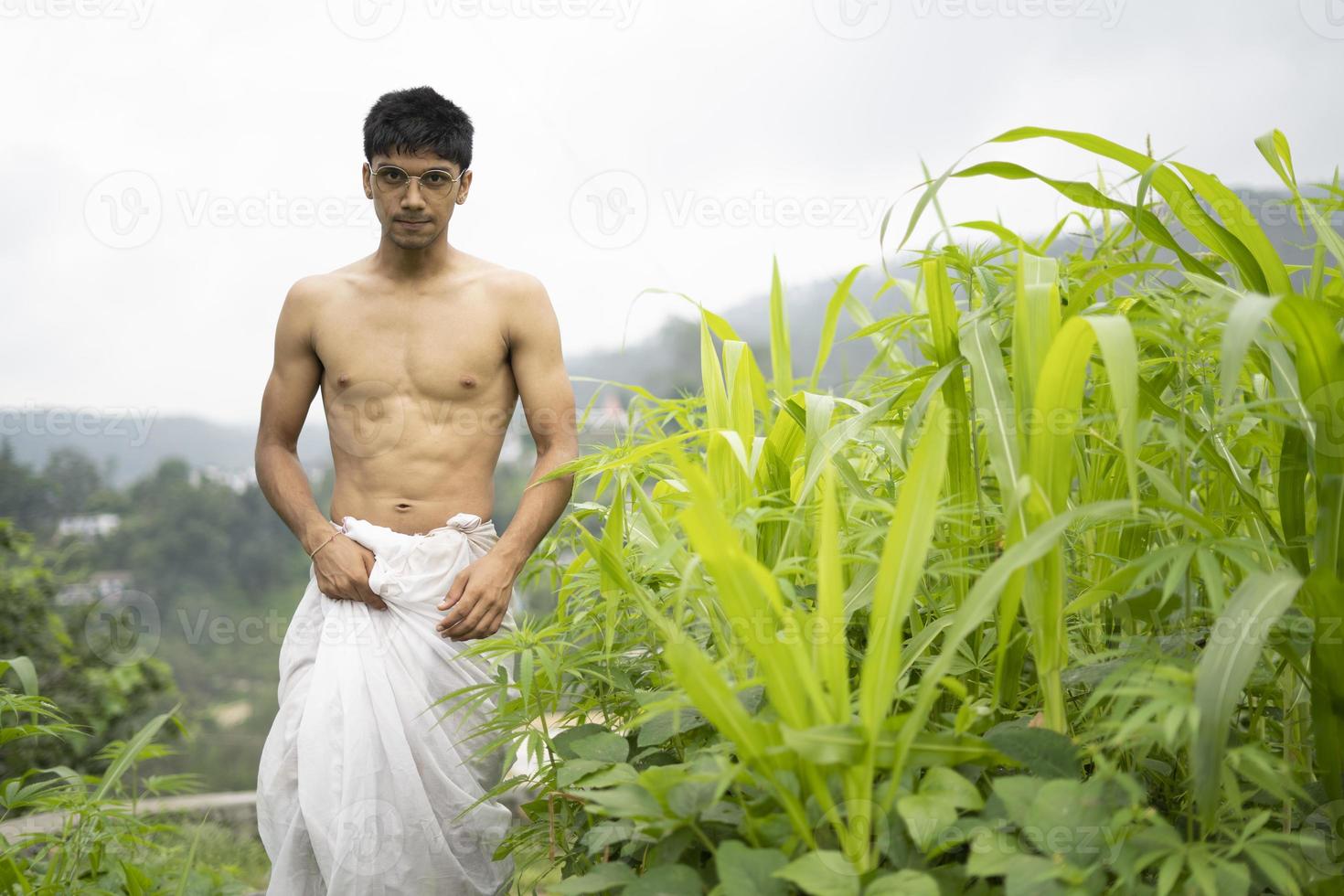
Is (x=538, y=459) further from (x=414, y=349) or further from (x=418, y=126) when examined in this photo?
(x=418, y=126)

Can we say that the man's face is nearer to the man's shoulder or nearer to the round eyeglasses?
the round eyeglasses

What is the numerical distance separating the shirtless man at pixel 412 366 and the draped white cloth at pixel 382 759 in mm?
107

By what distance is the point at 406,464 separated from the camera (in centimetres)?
210

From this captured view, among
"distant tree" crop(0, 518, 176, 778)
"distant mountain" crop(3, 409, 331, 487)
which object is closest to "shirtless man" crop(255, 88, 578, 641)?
"distant tree" crop(0, 518, 176, 778)

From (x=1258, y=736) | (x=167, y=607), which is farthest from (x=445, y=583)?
(x=167, y=607)

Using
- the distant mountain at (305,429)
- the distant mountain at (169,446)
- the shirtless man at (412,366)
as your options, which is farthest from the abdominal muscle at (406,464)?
the distant mountain at (169,446)

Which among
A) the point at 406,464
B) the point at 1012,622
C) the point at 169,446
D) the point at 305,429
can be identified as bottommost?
the point at 169,446

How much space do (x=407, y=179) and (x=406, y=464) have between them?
0.55 metres

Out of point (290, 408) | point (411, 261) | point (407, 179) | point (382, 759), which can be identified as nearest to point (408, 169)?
point (407, 179)

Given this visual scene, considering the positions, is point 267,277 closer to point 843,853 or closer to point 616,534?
point 616,534

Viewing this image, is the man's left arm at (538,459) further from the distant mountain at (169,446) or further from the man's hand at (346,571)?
the distant mountain at (169,446)

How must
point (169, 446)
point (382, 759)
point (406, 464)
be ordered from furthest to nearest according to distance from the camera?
point (169, 446)
point (406, 464)
point (382, 759)

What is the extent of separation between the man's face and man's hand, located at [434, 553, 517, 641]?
65cm

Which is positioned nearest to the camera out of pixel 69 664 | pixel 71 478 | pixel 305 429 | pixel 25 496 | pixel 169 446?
pixel 69 664
